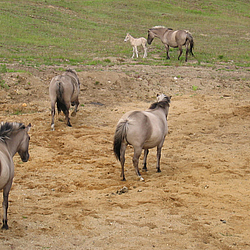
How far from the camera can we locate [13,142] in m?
6.68

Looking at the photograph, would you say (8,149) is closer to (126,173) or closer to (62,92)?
(126,173)

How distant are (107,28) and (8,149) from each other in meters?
28.5

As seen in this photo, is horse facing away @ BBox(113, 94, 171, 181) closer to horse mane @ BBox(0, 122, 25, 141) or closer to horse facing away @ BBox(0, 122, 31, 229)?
horse facing away @ BBox(0, 122, 31, 229)

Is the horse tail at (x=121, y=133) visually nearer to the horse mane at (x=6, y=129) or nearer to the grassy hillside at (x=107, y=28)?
the horse mane at (x=6, y=129)

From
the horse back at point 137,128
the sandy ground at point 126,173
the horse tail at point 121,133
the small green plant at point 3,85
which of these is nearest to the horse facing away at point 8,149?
the sandy ground at point 126,173

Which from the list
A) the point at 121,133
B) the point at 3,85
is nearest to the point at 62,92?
the point at 3,85

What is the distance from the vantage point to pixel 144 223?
633 cm

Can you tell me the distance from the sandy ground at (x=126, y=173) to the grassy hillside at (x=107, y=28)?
431 cm

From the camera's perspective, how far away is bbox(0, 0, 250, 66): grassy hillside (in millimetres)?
22453

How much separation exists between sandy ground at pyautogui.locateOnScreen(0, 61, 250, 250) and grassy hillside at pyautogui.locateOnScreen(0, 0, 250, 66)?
4309 mm

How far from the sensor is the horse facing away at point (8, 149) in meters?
5.67

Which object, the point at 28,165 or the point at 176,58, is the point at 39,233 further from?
the point at 176,58

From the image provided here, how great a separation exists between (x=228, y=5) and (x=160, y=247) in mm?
50568

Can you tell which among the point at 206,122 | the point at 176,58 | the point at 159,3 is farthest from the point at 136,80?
the point at 159,3
